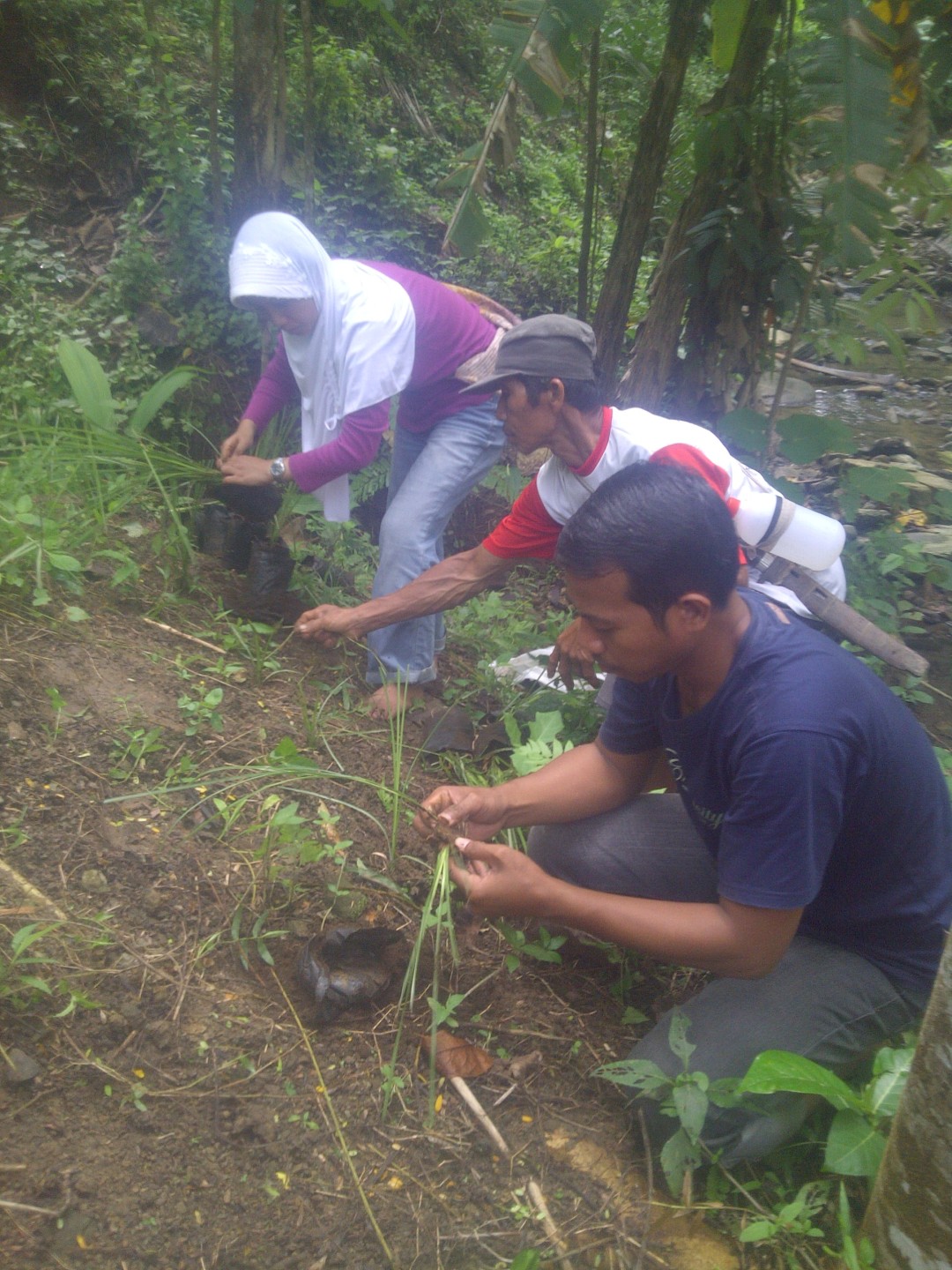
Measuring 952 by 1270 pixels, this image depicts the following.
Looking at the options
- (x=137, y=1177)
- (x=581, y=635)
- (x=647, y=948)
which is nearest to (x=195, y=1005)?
(x=137, y=1177)

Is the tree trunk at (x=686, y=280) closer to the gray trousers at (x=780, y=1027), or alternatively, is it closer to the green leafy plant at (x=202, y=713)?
the green leafy plant at (x=202, y=713)

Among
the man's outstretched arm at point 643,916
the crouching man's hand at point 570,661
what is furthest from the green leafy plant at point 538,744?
the man's outstretched arm at point 643,916

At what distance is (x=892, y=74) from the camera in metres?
3.31

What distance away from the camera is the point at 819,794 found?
166 centimetres

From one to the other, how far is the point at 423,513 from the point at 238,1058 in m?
1.95

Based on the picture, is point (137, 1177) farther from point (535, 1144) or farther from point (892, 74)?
point (892, 74)

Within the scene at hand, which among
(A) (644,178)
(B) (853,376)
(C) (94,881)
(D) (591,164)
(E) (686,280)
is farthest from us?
(B) (853,376)

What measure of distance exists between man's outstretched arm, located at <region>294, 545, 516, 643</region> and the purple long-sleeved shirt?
0.44 metres

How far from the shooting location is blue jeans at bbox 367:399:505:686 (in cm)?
333

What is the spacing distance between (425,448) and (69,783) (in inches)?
65.4

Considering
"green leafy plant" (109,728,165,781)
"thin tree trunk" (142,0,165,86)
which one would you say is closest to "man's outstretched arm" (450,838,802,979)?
"green leafy plant" (109,728,165,781)

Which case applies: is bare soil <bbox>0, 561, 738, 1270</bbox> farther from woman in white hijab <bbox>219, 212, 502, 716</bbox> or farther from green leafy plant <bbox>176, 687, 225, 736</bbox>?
woman in white hijab <bbox>219, 212, 502, 716</bbox>

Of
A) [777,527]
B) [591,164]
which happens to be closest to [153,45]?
[591,164]

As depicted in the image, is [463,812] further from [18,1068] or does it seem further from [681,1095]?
[18,1068]
